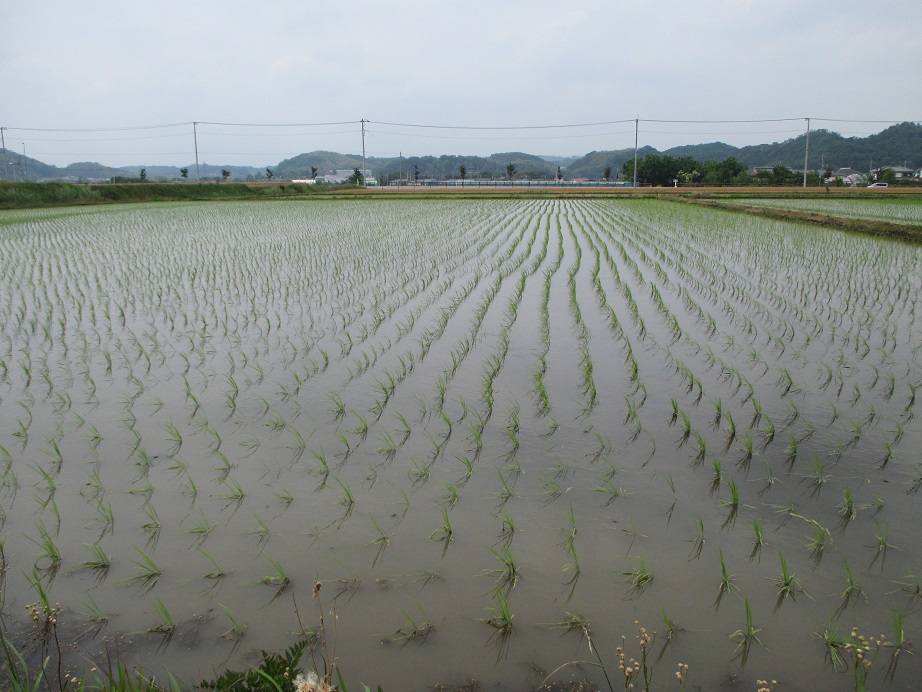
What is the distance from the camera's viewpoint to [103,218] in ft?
63.0

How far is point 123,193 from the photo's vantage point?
29438 mm

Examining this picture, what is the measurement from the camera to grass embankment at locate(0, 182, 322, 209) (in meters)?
24.6

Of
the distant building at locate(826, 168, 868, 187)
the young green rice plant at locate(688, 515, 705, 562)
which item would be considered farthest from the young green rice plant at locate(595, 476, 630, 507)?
the distant building at locate(826, 168, 868, 187)

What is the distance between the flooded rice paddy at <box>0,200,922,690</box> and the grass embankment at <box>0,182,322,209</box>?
22.3 m

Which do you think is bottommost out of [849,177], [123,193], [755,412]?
[755,412]

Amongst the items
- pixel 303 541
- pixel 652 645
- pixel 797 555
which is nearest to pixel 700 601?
pixel 652 645

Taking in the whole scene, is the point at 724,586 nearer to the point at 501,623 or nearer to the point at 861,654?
the point at 861,654

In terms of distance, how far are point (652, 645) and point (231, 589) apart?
1.48 metres

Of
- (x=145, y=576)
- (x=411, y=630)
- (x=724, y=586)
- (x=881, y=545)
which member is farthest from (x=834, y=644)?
(x=145, y=576)

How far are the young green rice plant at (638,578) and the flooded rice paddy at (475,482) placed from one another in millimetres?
19

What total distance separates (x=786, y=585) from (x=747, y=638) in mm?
363

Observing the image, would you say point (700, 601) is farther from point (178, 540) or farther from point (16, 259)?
point (16, 259)

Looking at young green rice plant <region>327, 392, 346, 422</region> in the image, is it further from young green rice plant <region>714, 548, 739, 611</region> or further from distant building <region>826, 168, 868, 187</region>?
distant building <region>826, 168, 868, 187</region>

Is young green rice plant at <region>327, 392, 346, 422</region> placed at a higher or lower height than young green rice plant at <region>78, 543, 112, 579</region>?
higher
